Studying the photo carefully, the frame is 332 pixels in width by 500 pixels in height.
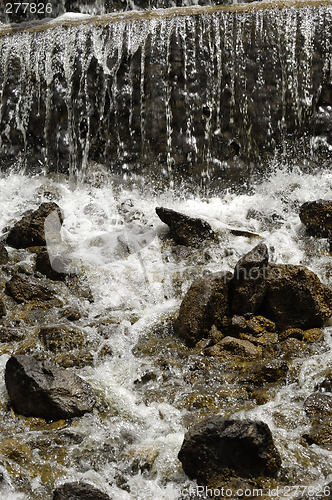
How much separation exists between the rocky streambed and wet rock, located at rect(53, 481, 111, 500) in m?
0.01

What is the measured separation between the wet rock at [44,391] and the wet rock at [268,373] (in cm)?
133

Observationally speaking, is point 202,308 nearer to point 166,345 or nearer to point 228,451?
point 166,345

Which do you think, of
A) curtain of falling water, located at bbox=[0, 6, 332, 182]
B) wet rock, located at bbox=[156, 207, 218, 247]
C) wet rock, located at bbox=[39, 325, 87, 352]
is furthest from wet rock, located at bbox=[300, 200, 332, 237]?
wet rock, located at bbox=[39, 325, 87, 352]

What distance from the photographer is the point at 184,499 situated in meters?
4.13

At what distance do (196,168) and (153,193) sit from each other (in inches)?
30.4

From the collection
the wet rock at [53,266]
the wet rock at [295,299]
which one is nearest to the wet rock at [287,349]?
the wet rock at [295,299]

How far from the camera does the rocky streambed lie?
427 centimetres

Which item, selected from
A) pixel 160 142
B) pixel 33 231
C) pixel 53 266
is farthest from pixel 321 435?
pixel 160 142

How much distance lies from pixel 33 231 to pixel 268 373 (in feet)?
13.0

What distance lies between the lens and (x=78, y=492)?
395 centimetres

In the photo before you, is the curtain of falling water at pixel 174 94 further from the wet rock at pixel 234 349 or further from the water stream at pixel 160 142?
the wet rock at pixel 234 349

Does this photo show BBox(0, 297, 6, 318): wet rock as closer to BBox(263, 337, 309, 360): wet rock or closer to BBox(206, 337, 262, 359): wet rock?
BBox(206, 337, 262, 359): wet rock

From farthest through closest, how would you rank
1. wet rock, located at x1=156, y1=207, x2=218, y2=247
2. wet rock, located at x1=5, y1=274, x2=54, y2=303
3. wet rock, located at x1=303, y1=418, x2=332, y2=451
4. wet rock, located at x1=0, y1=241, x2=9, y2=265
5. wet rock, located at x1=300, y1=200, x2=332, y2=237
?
wet rock, located at x1=156, y1=207, x2=218, y2=247, wet rock, located at x1=300, y1=200, x2=332, y2=237, wet rock, located at x1=0, y1=241, x2=9, y2=265, wet rock, located at x1=5, y1=274, x2=54, y2=303, wet rock, located at x1=303, y1=418, x2=332, y2=451

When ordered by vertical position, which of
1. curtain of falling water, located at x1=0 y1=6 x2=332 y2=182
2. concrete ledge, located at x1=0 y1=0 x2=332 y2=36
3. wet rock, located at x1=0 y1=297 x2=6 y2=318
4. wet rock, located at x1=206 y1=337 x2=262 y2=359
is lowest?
wet rock, located at x1=206 y1=337 x2=262 y2=359
